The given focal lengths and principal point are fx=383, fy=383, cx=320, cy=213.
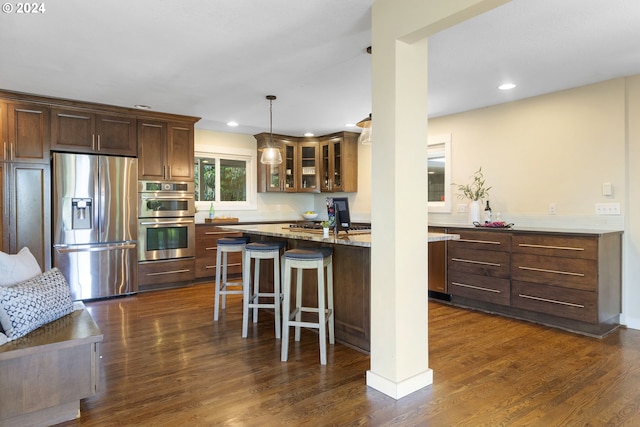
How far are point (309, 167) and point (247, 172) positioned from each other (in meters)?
1.10

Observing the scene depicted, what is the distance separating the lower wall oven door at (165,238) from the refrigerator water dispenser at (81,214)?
0.59m

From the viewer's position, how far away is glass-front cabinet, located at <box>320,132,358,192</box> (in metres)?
6.50

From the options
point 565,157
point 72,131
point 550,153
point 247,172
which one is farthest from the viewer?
point 247,172

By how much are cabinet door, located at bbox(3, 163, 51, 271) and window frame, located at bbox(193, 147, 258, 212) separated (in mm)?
2144

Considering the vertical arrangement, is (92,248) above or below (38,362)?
above

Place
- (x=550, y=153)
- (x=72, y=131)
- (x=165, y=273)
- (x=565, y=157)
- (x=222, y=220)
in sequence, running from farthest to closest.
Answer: (x=222, y=220) → (x=165, y=273) → (x=72, y=131) → (x=550, y=153) → (x=565, y=157)

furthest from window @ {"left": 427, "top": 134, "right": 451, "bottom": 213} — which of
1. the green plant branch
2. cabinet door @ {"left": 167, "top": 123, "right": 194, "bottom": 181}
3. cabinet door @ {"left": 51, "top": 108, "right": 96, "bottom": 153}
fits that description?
cabinet door @ {"left": 51, "top": 108, "right": 96, "bottom": 153}

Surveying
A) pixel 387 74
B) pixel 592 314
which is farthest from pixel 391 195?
pixel 592 314

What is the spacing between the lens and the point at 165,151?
519 centimetres

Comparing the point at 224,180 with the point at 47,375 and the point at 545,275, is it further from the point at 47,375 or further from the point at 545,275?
the point at 545,275

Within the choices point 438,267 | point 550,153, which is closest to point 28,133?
point 438,267

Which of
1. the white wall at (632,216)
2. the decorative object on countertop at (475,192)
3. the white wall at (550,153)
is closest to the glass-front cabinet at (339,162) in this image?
the white wall at (550,153)

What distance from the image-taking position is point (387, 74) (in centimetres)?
229

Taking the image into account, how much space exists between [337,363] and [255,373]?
583 millimetres
